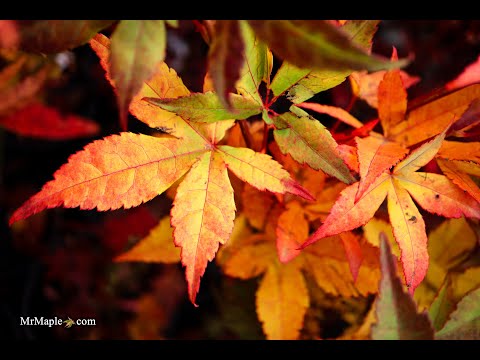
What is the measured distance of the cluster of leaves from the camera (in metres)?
0.45

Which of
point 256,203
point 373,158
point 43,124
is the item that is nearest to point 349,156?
point 373,158

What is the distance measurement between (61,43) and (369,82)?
56 centimetres

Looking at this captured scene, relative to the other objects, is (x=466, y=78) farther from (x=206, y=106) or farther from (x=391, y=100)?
(x=206, y=106)

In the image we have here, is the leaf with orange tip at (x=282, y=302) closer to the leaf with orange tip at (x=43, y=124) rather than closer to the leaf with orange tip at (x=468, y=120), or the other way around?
the leaf with orange tip at (x=468, y=120)

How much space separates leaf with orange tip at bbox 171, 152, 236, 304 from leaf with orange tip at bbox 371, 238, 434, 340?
207mm

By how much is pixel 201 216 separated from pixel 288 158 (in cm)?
Answer: 26

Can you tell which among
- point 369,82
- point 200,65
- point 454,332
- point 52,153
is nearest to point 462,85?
point 369,82

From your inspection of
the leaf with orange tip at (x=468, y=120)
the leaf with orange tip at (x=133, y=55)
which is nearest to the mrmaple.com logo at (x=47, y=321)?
the leaf with orange tip at (x=133, y=55)

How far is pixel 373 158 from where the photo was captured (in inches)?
22.6

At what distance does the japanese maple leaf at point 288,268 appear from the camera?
77 cm

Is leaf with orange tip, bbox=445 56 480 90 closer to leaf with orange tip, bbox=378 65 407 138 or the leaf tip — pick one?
leaf with orange tip, bbox=378 65 407 138

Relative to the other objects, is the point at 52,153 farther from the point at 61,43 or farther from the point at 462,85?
the point at 462,85

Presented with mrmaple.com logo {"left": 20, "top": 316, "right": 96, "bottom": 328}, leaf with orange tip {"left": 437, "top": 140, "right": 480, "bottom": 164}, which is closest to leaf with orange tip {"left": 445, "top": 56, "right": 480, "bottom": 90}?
leaf with orange tip {"left": 437, "top": 140, "right": 480, "bottom": 164}

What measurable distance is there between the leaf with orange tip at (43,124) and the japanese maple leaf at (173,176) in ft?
2.21
